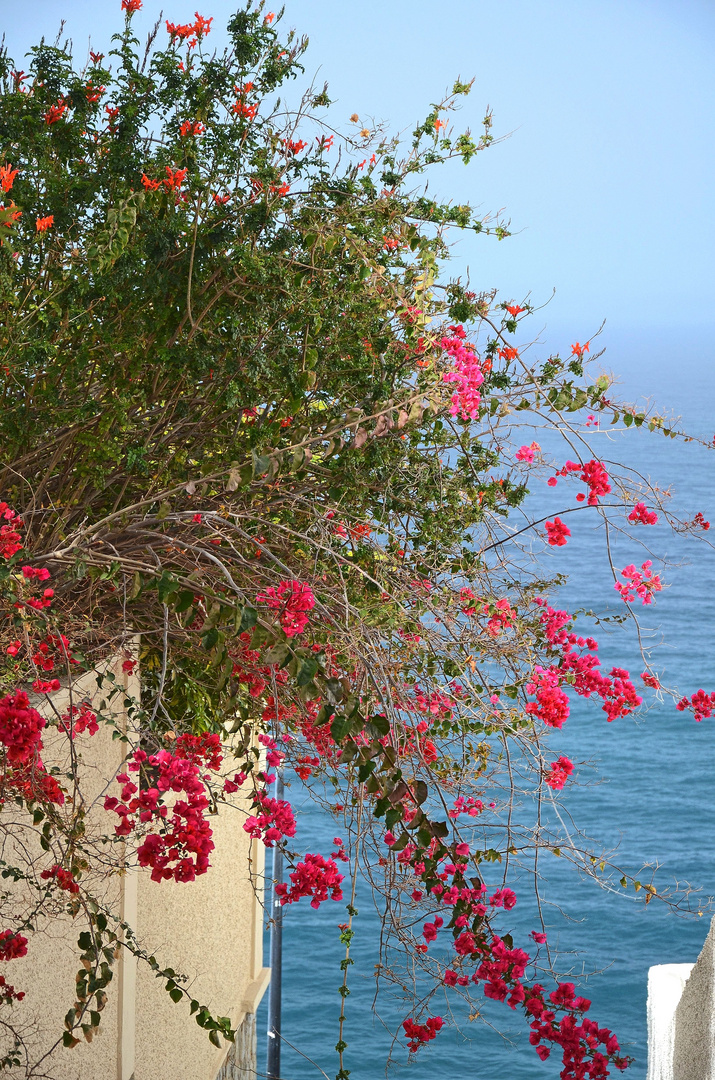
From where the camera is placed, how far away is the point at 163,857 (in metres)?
1.83

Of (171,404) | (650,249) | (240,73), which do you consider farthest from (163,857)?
(650,249)

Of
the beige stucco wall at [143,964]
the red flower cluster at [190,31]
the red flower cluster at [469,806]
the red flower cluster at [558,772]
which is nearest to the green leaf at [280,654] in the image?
the beige stucco wall at [143,964]

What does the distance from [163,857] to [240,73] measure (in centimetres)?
173

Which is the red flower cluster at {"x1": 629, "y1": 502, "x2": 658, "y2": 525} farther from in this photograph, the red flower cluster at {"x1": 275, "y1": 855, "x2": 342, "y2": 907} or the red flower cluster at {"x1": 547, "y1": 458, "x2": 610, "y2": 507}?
the red flower cluster at {"x1": 275, "y1": 855, "x2": 342, "y2": 907}

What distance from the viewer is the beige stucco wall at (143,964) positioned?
250cm

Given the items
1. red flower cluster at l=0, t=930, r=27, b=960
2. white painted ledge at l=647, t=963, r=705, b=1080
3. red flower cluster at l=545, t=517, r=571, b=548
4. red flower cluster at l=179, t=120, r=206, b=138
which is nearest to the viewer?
red flower cluster at l=0, t=930, r=27, b=960

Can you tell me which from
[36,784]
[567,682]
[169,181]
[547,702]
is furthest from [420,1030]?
[169,181]

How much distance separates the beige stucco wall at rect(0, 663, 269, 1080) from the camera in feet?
8.20

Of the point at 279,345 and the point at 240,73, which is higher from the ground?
the point at 240,73

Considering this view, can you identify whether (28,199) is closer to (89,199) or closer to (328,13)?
(89,199)

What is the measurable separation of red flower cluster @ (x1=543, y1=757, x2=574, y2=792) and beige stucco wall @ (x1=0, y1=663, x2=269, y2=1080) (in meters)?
0.84

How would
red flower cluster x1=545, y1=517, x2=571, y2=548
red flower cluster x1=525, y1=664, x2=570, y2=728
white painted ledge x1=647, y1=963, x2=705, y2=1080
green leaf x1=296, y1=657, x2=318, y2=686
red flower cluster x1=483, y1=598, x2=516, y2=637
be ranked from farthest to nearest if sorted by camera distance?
white painted ledge x1=647, y1=963, x2=705, y2=1080 < red flower cluster x1=545, y1=517, x2=571, y2=548 < red flower cluster x1=525, y1=664, x2=570, y2=728 < red flower cluster x1=483, y1=598, x2=516, y2=637 < green leaf x1=296, y1=657, x2=318, y2=686

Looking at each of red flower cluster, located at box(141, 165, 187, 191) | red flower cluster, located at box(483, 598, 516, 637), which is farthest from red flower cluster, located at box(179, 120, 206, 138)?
red flower cluster, located at box(483, 598, 516, 637)

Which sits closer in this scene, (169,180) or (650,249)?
(169,180)
